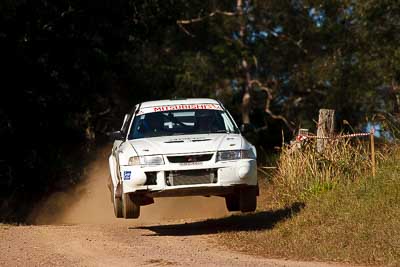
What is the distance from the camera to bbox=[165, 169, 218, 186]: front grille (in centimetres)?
1208

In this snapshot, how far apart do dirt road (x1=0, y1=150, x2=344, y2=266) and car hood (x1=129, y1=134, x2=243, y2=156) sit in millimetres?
1201

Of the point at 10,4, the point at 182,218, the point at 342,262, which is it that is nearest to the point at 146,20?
the point at 10,4

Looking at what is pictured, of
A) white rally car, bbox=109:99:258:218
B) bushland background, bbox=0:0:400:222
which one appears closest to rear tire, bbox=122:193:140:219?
white rally car, bbox=109:99:258:218

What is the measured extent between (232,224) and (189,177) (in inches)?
82.2

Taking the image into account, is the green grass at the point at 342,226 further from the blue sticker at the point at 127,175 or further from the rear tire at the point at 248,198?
the blue sticker at the point at 127,175

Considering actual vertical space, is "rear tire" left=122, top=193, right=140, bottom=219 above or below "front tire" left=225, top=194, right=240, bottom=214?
above

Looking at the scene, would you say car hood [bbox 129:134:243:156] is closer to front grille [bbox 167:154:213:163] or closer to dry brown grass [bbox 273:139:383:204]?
front grille [bbox 167:154:213:163]

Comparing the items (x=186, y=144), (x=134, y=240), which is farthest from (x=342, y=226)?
(x=134, y=240)

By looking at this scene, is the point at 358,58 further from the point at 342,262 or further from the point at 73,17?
the point at 342,262

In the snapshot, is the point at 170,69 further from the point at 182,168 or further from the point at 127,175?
the point at 182,168

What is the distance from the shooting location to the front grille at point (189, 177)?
39.6 ft

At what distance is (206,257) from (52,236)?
2.86 metres

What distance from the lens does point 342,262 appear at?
33.5ft

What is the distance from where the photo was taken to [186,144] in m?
12.3
